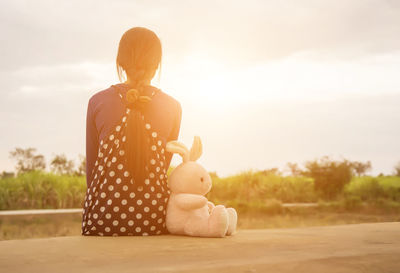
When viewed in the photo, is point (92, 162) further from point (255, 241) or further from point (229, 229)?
point (255, 241)

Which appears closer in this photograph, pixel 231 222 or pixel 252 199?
pixel 231 222

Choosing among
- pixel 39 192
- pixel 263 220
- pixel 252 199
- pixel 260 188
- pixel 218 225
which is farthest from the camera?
pixel 260 188

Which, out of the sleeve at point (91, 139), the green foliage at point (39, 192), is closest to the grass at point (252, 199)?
the green foliage at point (39, 192)

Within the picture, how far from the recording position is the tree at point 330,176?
41.6 feet

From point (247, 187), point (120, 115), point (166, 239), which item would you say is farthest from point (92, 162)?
point (247, 187)

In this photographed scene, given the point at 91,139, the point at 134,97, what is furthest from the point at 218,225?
the point at 91,139

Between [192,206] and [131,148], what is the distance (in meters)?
0.41

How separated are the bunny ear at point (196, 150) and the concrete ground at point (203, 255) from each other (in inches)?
20.7

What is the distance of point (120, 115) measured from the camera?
223cm

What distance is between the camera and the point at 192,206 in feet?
7.08

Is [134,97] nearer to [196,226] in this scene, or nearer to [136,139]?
[136,139]

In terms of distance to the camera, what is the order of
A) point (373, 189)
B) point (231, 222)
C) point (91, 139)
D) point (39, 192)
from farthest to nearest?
point (373, 189), point (39, 192), point (91, 139), point (231, 222)

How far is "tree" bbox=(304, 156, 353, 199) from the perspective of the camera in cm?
1269

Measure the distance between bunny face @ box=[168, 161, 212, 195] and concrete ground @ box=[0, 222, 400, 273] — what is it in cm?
32
